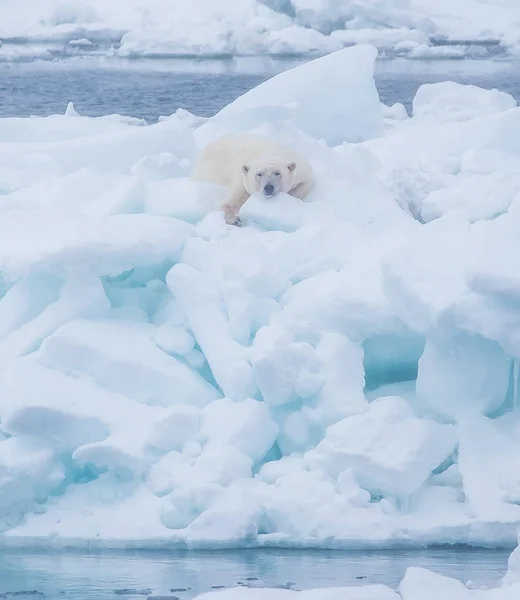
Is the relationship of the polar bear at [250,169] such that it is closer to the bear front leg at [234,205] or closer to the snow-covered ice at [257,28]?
the bear front leg at [234,205]

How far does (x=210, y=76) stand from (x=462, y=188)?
1087 centimetres

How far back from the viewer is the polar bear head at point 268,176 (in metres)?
4.46

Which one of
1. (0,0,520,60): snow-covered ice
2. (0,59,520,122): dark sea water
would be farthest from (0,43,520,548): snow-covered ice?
(0,0,520,60): snow-covered ice

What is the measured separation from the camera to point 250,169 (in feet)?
15.1

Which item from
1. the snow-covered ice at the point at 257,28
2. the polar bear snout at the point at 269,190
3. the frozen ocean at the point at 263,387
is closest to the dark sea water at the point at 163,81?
the snow-covered ice at the point at 257,28

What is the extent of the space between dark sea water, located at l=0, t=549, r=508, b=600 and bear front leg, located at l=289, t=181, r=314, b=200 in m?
2.11

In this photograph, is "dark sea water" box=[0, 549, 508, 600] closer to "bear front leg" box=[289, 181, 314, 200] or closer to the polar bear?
the polar bear

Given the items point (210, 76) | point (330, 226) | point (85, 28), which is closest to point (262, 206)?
point (330, 226)

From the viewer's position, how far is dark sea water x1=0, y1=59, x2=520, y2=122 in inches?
474

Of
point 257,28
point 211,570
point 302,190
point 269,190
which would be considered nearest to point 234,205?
point 269,190

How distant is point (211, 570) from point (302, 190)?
Result: 7.49 ft

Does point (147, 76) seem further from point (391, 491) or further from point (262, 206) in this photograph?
point (391, 491)

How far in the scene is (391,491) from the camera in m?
3.03

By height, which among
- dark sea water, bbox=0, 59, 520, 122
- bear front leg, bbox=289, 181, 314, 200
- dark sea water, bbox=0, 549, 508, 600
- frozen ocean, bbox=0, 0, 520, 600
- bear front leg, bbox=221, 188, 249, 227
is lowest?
dark sea water, bbox=0, 549, 508, 600
